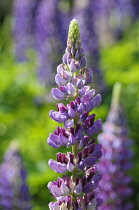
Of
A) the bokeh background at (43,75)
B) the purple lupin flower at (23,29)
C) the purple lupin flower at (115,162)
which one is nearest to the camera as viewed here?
the purple lupin flower at (115,162)

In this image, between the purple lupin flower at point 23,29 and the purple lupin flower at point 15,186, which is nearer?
the purple lupin flower at point 15,186

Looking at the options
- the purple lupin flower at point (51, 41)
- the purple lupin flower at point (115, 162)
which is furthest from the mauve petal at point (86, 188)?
the purple lupin flower at point (51, 41)

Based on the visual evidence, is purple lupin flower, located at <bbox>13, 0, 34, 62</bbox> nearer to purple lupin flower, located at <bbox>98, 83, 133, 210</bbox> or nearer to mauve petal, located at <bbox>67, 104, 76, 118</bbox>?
purple lupin flower, located at <bbox>98, 83, 133, 210</bbox>

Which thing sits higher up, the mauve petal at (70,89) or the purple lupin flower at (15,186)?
the purple lupin flower at (15,186)

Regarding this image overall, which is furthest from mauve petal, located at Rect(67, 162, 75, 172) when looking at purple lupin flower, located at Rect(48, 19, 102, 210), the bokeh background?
the bokeh background

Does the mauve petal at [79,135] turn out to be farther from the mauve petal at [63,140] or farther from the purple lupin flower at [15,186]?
the purple lupin flower at [15,186]

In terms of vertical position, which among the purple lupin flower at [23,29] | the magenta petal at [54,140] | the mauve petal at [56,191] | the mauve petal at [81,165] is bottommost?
the mauve petal at [56,191]

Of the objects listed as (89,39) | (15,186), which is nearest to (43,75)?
(89,39)
